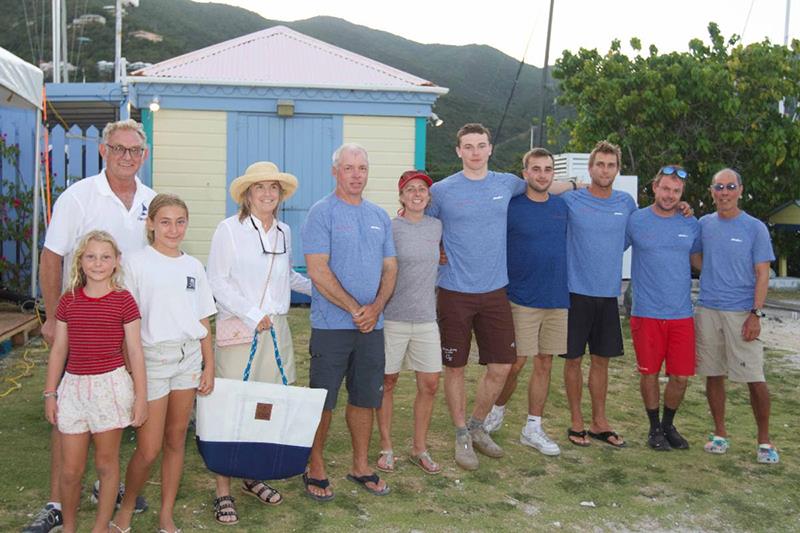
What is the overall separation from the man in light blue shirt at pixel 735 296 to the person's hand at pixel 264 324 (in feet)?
8.77

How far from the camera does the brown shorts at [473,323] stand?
4.46 m

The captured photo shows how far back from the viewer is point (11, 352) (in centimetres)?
723

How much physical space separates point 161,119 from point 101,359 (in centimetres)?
763

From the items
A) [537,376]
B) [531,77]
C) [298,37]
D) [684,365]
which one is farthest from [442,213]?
[531,77]

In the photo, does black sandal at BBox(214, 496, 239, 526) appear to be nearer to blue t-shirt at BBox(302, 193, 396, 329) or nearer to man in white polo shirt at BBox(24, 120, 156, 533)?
man in white polo shirt at BBox(24, 120, 156, 533)

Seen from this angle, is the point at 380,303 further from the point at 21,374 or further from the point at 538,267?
the point at 21,374

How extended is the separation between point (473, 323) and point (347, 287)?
959 mm

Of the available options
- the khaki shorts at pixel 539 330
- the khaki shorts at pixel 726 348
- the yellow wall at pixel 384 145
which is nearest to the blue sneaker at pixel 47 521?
the khaki shorts at pixel 539 330

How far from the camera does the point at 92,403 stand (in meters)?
3.12

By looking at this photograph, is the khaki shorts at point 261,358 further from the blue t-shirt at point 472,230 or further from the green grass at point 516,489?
the blue t-shirt at point 472,230

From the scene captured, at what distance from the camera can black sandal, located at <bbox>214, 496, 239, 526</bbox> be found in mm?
3612

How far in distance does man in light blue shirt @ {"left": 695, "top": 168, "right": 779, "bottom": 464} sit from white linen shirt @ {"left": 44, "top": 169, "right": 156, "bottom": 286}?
324 cm

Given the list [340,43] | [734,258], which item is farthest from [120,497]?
[340,43]

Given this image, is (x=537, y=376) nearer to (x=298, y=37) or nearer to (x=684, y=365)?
(x=684, y=365)
